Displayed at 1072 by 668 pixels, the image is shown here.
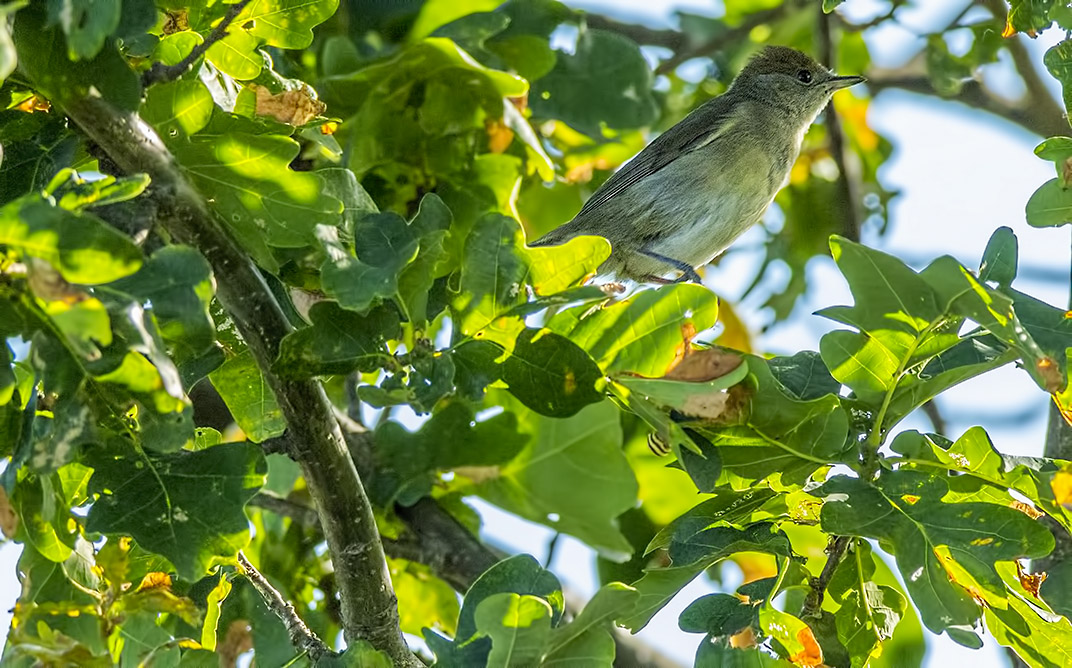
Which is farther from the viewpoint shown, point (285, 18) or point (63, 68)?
point (285, 18)

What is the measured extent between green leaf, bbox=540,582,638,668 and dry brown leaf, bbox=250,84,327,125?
55.3 inches

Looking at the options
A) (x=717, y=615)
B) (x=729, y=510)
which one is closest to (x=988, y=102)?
(x=729, y=510)

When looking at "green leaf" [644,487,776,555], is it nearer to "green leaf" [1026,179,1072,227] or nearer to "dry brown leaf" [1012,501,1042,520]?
"dry brown leaf" [1012,501,1042,520]

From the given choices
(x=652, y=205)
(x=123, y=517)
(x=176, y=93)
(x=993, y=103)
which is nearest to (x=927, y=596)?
(x=123, y=517)

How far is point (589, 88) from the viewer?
4.44m

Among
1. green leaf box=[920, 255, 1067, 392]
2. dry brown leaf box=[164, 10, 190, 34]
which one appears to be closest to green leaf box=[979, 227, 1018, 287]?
green leaf box=[920, 255, 1067, 392]

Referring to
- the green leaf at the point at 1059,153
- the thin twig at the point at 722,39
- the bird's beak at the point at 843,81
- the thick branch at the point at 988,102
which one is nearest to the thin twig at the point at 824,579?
the green leaf at the point at 1059,153

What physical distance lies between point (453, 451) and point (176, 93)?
62.5 inches

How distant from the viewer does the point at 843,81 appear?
5.40 meters

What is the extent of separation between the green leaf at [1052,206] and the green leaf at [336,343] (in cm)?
131

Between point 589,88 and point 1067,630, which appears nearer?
point 1067,630

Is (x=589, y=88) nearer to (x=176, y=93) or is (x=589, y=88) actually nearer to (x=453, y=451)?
(x=453, y=451)

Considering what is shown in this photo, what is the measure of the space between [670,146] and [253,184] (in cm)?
316

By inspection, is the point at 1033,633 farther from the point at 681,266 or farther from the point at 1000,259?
the point at 681,266
